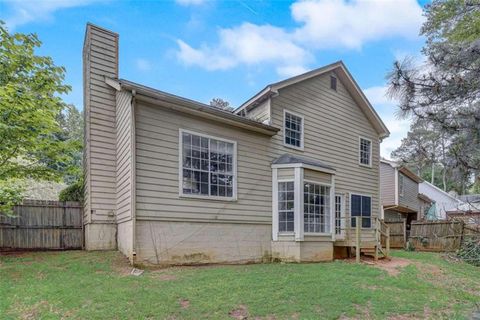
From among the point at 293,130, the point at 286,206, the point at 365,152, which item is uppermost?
the point at 293,130

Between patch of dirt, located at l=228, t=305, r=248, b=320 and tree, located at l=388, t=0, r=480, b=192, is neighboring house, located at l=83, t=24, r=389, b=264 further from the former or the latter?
tree, located at l=388, t=0, r=480, b=192

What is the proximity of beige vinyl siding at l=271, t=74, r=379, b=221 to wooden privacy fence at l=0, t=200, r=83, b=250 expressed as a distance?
274 inches

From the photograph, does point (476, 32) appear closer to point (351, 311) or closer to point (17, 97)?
point (351, 311)

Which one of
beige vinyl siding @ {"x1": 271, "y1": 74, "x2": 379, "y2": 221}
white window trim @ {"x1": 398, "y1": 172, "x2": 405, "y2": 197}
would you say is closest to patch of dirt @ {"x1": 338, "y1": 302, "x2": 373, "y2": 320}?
beige vinyl siding @ {"x1": 271, "y1": 74, "x2": 379, "y2": 221}

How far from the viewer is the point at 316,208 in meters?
10.9

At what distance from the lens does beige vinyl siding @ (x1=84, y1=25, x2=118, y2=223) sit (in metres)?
9.77

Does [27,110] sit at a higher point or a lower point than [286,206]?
higher

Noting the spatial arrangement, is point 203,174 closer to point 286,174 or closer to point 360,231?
point 286,174

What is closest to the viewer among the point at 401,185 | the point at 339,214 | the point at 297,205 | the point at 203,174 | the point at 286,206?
the point at 203,174

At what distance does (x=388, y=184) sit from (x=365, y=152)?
9005 mm

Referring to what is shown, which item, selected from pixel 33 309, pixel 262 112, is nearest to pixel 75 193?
pixel 33 309

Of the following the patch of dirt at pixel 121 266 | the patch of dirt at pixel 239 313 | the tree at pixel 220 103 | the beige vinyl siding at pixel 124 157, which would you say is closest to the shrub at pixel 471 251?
the patch of dirt at pixel 239 313

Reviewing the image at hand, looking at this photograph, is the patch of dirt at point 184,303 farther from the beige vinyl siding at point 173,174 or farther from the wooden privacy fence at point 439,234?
the wooden privacy fence at point 439,234

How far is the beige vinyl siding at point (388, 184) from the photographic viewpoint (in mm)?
22281
